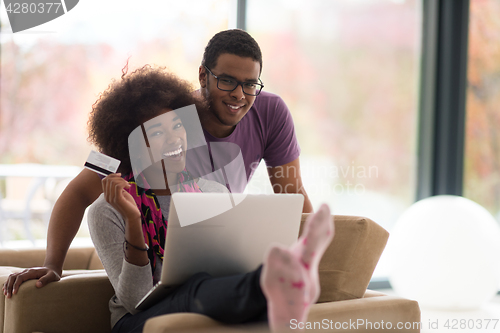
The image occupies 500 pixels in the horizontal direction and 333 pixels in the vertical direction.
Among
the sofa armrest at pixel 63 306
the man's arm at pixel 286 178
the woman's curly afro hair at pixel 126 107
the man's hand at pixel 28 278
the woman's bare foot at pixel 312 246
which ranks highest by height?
Answer: the woman's curly afro hair at pixel 126 107

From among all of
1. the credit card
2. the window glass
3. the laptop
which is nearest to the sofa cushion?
the laptop

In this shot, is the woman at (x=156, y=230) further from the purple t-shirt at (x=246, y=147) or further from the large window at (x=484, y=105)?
the large window at (x=484, y=105)

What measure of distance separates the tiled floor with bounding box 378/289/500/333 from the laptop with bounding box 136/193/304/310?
1.66 meters

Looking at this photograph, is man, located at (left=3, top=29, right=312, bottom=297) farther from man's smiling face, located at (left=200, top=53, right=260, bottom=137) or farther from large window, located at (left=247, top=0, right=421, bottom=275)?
large window, located at (left=247, top=0, right=421, bottom=275)

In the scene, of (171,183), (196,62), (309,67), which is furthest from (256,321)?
(309,67)

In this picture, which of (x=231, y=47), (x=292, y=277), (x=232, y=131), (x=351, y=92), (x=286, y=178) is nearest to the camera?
(x=292, y=277)

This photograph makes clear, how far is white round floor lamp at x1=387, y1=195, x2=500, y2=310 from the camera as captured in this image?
271 cm

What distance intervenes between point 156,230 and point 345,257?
1.86ft

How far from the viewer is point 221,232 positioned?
1183 mm

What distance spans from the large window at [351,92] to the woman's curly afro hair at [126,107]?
5.57 ft

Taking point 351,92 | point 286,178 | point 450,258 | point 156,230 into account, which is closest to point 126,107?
point 156,230

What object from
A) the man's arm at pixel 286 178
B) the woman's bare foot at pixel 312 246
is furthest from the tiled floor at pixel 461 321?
the woman's bare foot at pixel 312 246

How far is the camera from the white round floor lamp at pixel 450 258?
2.71 metres

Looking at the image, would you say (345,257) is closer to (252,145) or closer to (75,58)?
(252,145)
